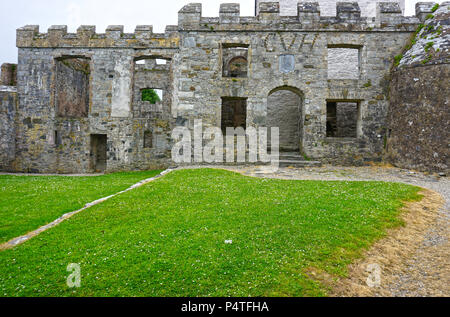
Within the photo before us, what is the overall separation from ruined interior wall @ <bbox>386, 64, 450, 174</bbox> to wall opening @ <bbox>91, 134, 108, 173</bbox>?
1558 centimetres

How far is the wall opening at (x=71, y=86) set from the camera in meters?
16.1

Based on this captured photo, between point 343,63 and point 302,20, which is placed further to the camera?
point 343,63

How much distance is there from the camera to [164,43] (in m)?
15.0

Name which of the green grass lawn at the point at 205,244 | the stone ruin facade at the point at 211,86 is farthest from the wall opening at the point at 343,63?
the green grass lawn at the point at 205,244

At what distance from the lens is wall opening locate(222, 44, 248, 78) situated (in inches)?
693

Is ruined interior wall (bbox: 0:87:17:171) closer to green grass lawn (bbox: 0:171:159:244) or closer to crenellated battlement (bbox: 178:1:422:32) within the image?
green grass lawn (bbox: 0:171:159:244)

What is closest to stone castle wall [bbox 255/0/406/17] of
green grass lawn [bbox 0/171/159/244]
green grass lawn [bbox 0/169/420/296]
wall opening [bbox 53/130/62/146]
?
green grass lawn [bbox 0/169/420/296]

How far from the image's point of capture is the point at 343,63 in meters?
16.0

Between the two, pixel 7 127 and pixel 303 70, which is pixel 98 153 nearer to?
pixel 7 127

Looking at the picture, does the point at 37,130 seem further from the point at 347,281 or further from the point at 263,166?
the point at 347,281

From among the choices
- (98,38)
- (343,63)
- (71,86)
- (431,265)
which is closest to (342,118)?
(343,63)

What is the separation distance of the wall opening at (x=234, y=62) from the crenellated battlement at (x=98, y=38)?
3.93 meters

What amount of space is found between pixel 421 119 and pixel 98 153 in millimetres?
17104

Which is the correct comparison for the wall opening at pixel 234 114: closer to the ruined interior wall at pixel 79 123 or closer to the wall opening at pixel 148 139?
the ruined interior wall at pixel 79 123
